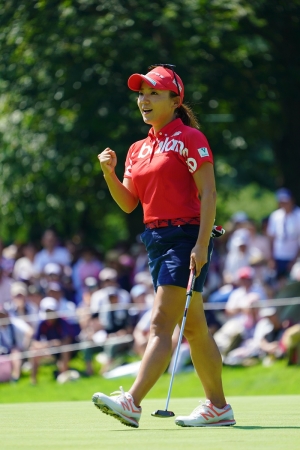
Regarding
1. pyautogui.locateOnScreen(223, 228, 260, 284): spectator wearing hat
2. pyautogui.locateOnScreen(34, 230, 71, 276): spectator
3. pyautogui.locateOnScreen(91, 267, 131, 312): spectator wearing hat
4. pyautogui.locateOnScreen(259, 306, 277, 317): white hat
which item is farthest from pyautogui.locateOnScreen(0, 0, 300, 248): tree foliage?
pyautogui.locateOnScreen(259, 306, 277, 317): white hat

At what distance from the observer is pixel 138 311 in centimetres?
1570

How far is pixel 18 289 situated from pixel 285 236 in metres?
4.26

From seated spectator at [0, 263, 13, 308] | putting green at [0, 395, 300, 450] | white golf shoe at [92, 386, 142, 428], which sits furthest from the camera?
seated spectator at [0, 263, 13, 308]

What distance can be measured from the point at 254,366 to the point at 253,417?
7.22m

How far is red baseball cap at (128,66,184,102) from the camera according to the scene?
638cm

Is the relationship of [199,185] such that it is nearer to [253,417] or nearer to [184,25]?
[253,417]

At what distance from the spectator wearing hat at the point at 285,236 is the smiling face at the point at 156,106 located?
9622 millimetres

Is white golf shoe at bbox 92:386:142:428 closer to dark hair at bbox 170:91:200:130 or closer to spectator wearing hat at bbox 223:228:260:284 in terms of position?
dark hair at bbox 170:91:200:130

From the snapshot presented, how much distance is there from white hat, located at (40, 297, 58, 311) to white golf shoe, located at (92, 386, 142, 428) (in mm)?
9790

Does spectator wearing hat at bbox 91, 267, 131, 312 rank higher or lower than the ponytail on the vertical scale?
lower

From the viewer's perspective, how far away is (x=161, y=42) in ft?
56.5

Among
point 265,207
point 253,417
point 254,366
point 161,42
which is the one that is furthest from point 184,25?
point 265,207

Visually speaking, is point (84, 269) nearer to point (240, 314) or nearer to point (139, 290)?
point (139, 290)

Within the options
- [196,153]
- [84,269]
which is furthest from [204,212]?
[84,269]
